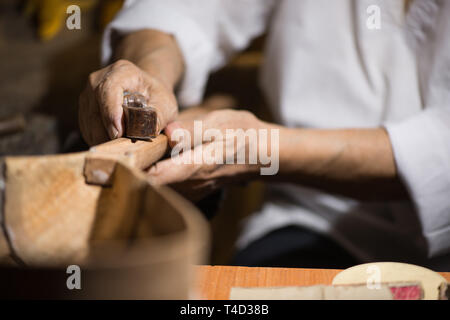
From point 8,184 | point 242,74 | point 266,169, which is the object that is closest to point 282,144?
point 266,169

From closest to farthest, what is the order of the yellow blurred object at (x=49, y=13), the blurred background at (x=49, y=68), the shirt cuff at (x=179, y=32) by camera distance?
the shirt cuff at (x=179, y=32), the blurred background at (x=49, y=68), the yellow blurred object at (x=49, y=13)

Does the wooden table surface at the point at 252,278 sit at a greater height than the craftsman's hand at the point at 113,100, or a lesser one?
lesser

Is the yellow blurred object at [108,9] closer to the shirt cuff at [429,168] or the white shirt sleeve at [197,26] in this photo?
the white shirt sleeve at [197,26]

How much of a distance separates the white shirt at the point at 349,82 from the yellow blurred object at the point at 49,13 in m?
0.45

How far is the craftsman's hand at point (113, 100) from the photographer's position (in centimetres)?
39

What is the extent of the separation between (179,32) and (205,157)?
0.97 feet

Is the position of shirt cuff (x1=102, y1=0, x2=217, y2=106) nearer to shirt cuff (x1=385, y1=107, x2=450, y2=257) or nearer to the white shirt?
the white shirt

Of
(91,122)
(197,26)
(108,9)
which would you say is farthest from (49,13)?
(91,122)

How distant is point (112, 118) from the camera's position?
38cm

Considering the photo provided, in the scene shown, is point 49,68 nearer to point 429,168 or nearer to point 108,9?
point 108,9

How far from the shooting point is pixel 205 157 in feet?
1.42

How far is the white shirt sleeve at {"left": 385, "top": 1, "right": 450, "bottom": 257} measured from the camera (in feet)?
1.55

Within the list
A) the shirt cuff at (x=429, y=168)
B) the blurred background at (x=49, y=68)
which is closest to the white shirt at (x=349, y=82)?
the shirt cuff at (x=429, y=168)

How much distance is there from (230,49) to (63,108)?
0.33 meters
